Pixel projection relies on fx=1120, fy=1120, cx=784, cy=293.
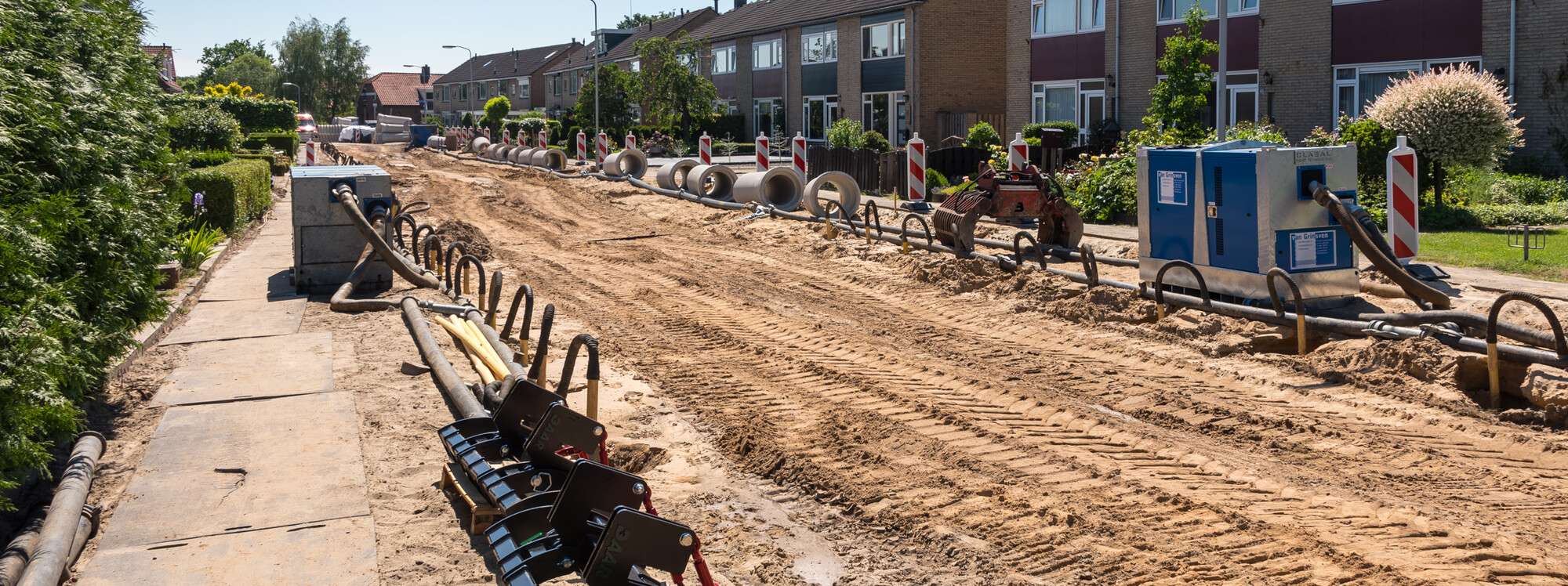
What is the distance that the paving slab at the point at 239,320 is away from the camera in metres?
9.82

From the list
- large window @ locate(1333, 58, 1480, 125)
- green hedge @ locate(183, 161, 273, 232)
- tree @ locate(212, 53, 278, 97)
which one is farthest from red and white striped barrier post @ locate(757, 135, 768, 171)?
tree @ locate(212, 53, 278, 97)

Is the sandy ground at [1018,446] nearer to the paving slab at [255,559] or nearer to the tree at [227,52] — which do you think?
the paving slab at [255,559]

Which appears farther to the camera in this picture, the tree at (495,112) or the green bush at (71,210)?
the tree at (495,112)

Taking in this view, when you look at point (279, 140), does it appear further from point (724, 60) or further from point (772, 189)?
point (772, 189)

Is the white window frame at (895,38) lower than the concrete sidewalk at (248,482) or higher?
higher

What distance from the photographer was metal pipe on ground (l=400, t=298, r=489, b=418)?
6.71 meters

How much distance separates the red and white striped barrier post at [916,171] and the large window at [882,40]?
19724 millimetres

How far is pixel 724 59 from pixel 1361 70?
34.2 metres

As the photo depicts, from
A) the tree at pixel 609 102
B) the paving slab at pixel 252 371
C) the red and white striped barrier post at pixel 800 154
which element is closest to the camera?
the paving slab at pixel 252 371

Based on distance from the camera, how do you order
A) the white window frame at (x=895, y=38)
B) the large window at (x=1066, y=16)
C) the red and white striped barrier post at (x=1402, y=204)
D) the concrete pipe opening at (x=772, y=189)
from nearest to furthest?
the red and white striped barrier post at (x=1402, y=204), the concrete pipe opening at (x=772, y=189), the large window at (x=1066, y=16), the white window frame at (x=895, y=38)

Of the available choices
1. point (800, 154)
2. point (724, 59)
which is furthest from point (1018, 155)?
point (724, 59)

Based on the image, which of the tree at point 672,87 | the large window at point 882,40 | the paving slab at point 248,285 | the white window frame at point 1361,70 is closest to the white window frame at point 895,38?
the large window at point 882,40

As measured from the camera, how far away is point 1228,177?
977 cm

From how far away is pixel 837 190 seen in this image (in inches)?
758
